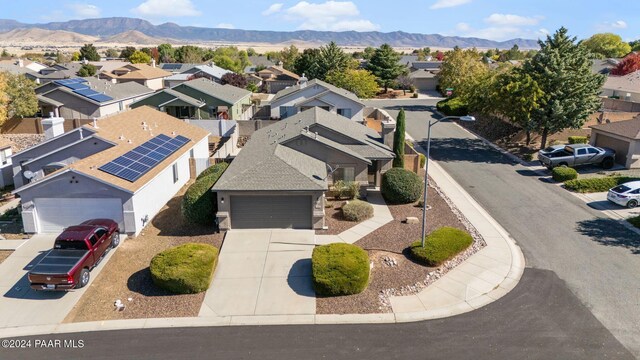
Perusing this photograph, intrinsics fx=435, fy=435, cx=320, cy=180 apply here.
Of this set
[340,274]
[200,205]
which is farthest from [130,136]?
[340,274]

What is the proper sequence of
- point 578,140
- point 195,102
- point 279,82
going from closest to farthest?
point 578,140 → point 195,102 → point 279,82

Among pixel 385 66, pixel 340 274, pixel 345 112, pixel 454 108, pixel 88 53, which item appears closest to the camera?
pixel 340 274

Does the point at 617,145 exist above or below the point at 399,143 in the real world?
below

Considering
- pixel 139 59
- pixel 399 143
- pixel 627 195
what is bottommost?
pixel 627 195

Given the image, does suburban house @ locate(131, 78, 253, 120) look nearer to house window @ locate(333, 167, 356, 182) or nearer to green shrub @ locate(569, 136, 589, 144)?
house window @ locate(333, 167, 356, 182)

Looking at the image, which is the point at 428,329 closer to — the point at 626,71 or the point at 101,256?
the point at 101,256

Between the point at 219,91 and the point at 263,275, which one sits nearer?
the point at 263,275

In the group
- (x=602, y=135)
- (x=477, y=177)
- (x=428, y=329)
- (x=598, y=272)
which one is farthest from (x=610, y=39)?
(x=428, y=329)

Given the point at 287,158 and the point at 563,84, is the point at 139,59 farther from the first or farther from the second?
the point at 563,84
